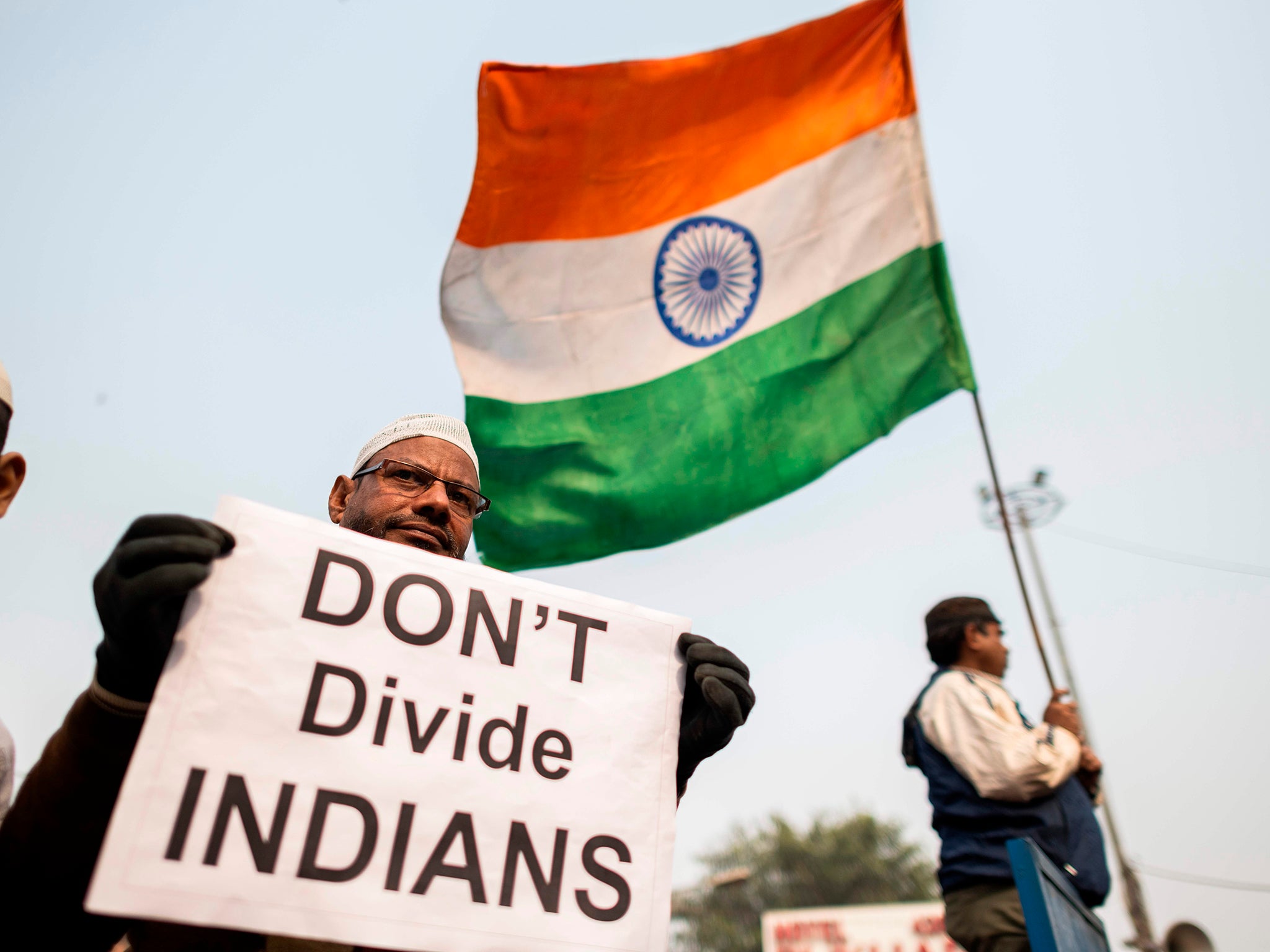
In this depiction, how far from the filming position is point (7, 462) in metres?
1.71

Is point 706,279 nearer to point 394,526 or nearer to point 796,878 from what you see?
point 394,526

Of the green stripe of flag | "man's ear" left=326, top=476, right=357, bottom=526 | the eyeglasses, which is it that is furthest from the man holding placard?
the green stripe of flag

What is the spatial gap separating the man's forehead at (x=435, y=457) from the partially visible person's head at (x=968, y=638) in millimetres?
1887

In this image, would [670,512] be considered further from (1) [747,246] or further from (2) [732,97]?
(2) [732,97]

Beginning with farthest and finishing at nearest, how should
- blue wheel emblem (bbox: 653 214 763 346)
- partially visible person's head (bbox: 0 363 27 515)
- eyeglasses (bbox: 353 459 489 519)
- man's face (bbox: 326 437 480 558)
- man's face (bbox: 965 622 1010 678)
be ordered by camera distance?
blue wheel emblem (bbox: 653 214 763 346)
man's face (bbox: 965 622 1010 678)
eyeglasses (bbox: 353 459 489 519)
man's face (bbox: 326 437 480 558)
partially visible person's head (bbox: 0 363 27 515)

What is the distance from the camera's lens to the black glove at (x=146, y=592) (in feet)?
4.75

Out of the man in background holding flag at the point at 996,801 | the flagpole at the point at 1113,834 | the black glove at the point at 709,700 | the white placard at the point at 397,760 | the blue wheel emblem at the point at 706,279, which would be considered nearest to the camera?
the white placard at the point at 397,760

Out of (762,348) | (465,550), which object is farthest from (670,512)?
(465,550)

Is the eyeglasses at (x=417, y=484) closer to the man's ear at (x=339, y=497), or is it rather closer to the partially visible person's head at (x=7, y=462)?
the man's ear at (x=339, y=497)

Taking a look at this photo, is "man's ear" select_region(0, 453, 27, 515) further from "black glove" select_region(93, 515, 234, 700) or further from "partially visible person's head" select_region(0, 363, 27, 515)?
"black glove" select_region(93, 515, 234, 700)

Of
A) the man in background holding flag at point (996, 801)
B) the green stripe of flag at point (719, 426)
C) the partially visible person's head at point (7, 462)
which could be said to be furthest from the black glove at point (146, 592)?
the green stripe of flag at point (719, 426)

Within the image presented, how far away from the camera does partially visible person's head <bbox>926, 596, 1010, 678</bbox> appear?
3.59 meters

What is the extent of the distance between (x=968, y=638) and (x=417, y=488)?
83.3 inches

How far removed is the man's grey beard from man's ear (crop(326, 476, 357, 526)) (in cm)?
41
